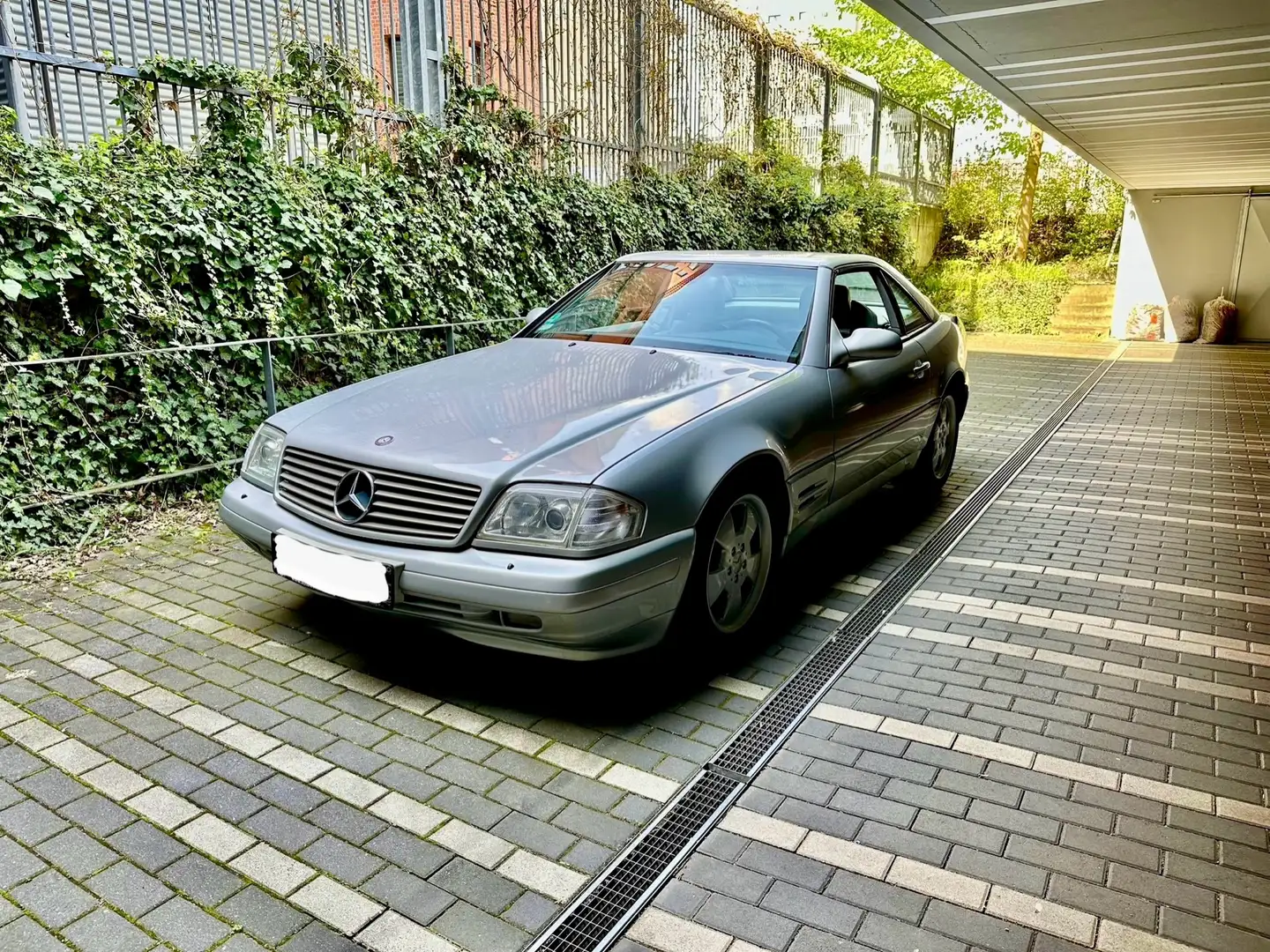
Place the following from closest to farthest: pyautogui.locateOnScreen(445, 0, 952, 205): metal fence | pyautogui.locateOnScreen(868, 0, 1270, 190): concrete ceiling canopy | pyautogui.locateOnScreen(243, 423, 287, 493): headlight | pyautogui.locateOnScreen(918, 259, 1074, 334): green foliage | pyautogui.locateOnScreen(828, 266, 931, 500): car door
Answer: pyautogui.locateOnScreen(243, 423, 287, 493): headlight < pyautogui.locateOnScreen(828, 266, 931, 500): car door < pyautogui.locateOnScreen(868, 0, 1270, 190): concrete ceiling canopy < pyautogui.locateOnScreen(445, 0, 952, 205): metal fence < pyautogui.locateOnScreen(918, 259, 1074, 334): green foliage

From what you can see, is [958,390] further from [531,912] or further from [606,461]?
[531,912]

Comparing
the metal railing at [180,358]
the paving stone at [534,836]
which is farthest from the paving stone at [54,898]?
the metal railing at [180,358]

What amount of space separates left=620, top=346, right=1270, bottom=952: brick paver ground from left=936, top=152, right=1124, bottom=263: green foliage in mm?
18696

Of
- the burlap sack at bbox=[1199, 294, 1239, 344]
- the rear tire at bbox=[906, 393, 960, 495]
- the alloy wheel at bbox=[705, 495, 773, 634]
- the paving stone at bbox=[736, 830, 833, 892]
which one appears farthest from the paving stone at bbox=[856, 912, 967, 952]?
the burlap sack at bbox=[1199, 294, 1239, 344]

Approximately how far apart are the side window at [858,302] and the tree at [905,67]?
770 inches

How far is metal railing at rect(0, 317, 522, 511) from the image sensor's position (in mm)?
4875

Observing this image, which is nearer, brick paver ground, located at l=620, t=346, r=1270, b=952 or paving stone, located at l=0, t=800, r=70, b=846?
brick paver ground, located at l=620, t=346, r=1270, b=952

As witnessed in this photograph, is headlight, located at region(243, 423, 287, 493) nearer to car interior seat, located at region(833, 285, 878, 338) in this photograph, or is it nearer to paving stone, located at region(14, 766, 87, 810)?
paving stone, located at region(14, 766, 87, 810)

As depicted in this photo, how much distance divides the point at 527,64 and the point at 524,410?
22.9ft

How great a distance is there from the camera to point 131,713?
3.32 m

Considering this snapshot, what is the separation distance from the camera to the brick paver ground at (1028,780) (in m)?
2.38

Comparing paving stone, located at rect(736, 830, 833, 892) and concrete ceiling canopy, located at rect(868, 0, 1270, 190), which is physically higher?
concrete ceiling canopy, located at rect(868, 0, 1270, 190)

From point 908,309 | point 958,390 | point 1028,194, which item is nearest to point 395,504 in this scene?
point 908,309

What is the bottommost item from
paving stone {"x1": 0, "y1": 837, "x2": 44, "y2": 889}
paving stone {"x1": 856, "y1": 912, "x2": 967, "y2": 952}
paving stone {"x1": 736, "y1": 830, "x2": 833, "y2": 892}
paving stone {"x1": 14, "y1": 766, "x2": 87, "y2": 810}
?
paving stone {"x1": 856, "y1": 912, "x2": 967, "y2": 952}
